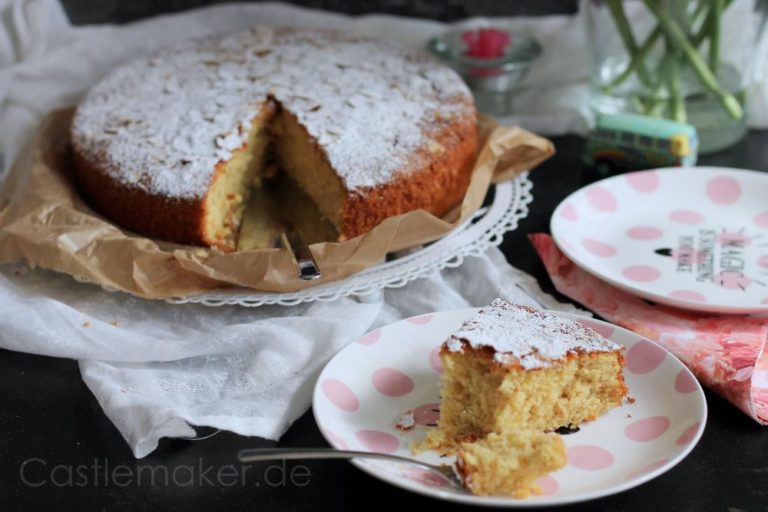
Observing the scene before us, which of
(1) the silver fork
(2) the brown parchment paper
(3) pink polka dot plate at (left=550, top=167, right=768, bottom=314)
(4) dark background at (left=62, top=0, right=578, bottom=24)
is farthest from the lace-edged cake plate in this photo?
(4) dark background at (left=62, top=0, right=578, bottom=24)

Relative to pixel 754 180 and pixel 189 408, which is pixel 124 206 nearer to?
pixel 189 408

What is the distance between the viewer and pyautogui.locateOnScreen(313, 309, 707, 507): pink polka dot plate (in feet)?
4.21

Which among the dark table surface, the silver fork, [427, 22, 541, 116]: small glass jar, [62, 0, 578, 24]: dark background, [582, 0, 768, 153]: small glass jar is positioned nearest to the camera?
the silver fork

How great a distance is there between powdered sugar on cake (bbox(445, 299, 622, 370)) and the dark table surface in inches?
8.5

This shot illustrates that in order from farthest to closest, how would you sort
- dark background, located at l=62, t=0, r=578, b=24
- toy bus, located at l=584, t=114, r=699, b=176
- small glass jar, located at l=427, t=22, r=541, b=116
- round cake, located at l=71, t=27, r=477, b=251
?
1. dark background, located at l=62, t=0, r=578, b=24
2. small glass jar, located at l=427, t=22, r=541, b=116
3. toy bus, located at l=584, t=114, r=699, b=176
4. round cake, located at l=71, t=27, r=477, b=251

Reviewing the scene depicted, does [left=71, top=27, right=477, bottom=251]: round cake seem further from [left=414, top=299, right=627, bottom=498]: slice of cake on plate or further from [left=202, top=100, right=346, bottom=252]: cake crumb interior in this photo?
[left=414, top=299, right=627, bottom=498]: slice of cake on plate

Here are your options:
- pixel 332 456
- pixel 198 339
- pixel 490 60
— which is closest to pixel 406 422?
pixel 332 456

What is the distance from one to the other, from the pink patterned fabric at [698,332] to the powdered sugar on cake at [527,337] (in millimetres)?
222

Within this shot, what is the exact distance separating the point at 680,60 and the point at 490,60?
497 millimetres

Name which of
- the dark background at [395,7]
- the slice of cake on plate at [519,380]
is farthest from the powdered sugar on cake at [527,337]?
the dark background at [395,7]

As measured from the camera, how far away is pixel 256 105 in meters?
2.20

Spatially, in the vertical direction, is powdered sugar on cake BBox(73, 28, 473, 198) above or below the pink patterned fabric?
above

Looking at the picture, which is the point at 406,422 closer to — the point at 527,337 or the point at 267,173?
the point at 527,337

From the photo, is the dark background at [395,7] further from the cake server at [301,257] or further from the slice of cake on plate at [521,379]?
the slice of cake on plate at [521,379]
